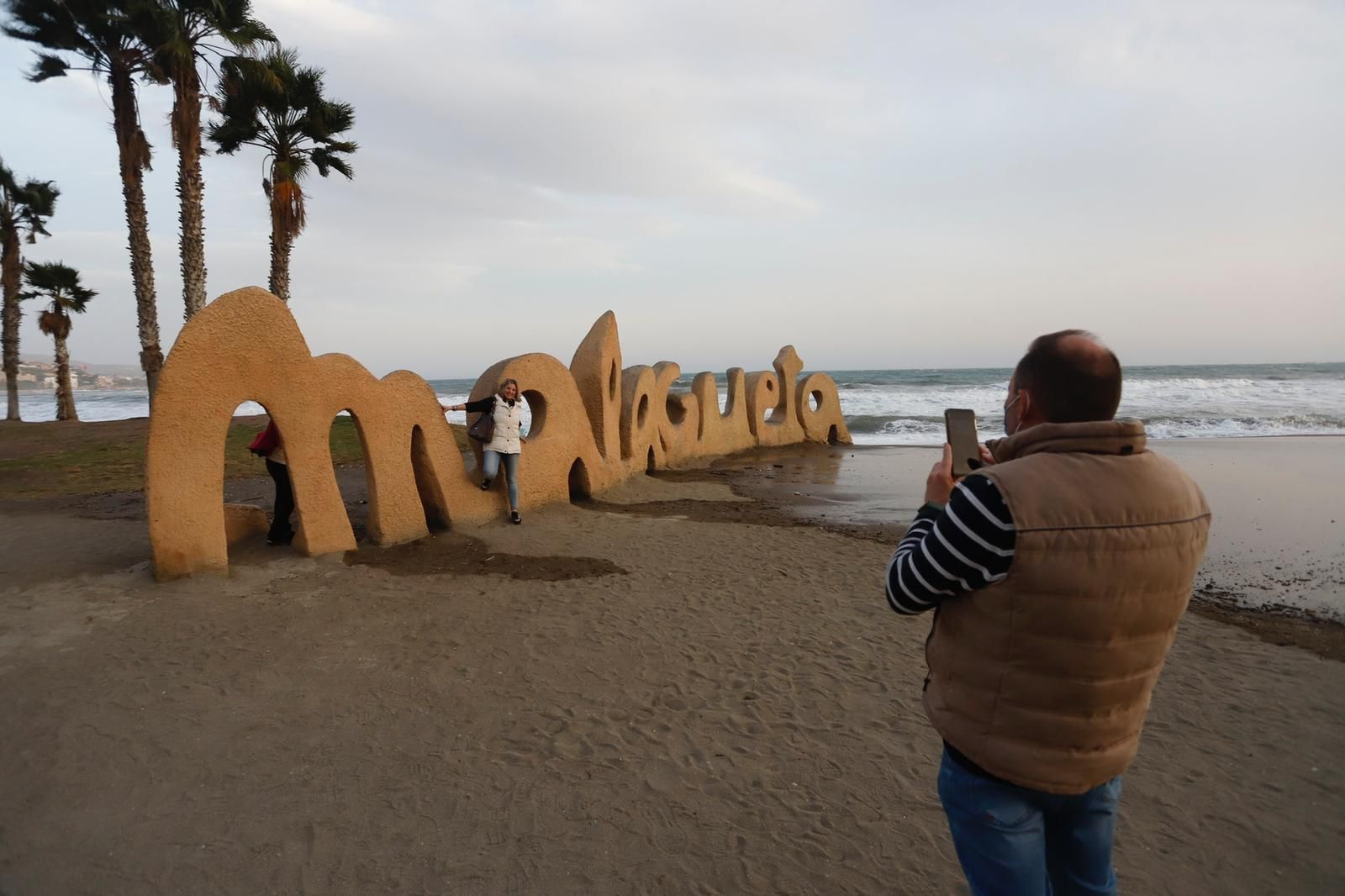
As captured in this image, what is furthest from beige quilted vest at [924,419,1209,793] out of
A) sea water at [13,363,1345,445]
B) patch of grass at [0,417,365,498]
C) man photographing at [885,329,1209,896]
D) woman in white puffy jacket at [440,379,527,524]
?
sea water at [13,363,1345,445]

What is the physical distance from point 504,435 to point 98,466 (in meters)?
9.84

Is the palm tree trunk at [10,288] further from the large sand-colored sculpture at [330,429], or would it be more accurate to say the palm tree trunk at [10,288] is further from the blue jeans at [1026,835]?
the blue jeans at [1026,835]

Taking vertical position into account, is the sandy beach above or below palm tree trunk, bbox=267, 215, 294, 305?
below

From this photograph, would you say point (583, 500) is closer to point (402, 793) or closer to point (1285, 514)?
point (402, 793)

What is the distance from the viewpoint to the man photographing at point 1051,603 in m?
1.66

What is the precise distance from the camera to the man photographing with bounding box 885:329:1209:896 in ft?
5.45

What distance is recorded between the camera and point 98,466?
1382cm

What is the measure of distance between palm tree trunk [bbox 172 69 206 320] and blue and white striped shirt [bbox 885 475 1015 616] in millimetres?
16067

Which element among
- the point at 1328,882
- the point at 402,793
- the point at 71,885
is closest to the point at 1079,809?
the point at 1328,882

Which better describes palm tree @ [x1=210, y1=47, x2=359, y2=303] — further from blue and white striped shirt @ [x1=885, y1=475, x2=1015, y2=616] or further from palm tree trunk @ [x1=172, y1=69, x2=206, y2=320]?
blue and white striped shirt @ [x1=885, y1=475, x2=1015, y2=616]

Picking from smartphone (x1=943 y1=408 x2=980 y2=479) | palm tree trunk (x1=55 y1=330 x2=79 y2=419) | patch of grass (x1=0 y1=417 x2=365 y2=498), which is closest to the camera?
smartphone (x1=943 y1=408 x2=980 y2=479)

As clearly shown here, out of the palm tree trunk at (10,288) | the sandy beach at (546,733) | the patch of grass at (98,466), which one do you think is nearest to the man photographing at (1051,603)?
the sandy beach at (546,733)

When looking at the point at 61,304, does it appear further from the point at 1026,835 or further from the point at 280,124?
the point at 1026,835

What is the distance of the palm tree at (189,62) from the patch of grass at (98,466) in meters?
3.16
